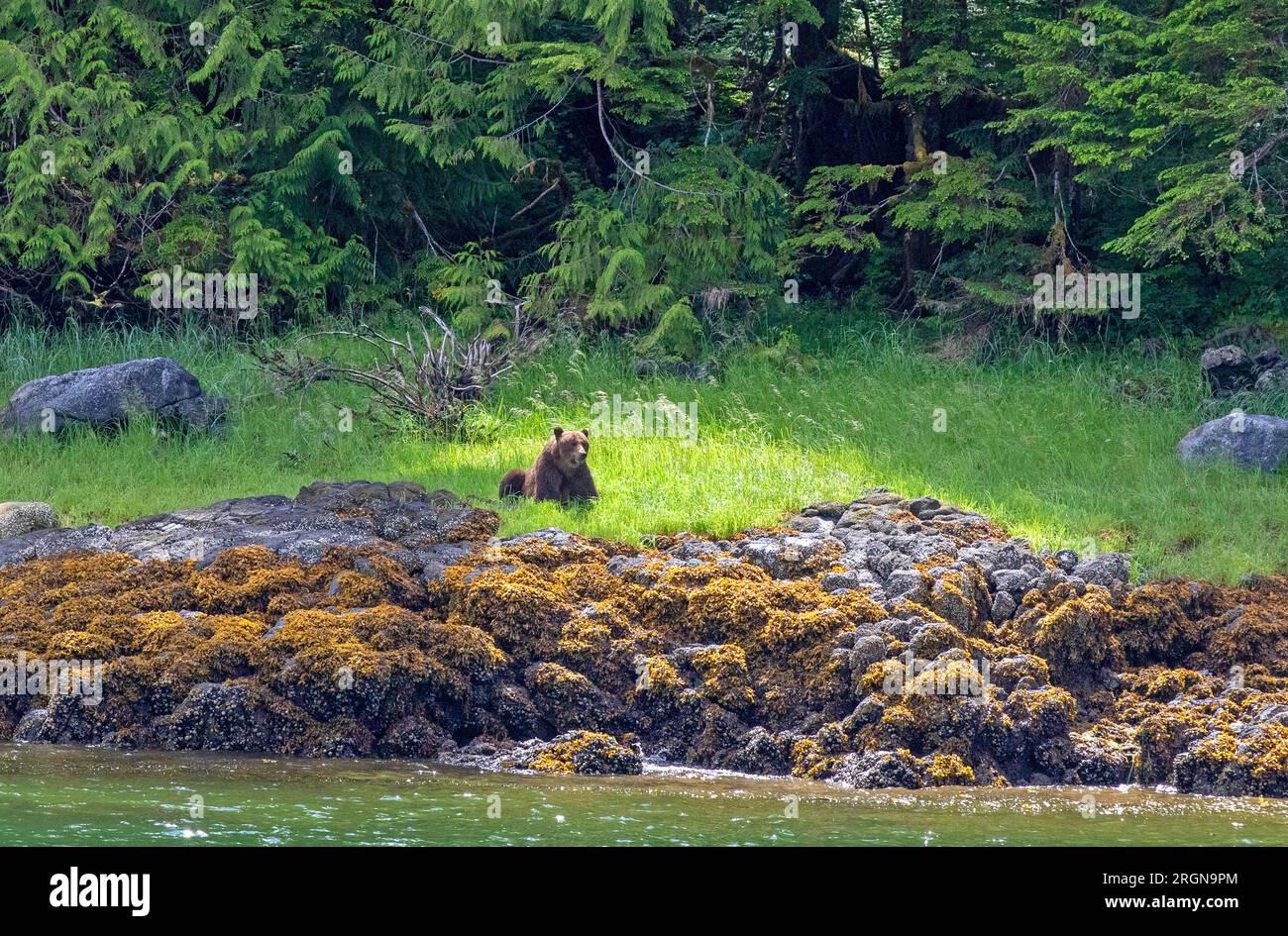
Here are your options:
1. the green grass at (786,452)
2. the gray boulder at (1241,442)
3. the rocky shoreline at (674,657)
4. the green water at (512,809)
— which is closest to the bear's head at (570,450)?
the green grass at (786,452)

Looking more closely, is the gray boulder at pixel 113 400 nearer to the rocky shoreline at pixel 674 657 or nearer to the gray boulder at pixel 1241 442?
the rocky shoreline at pixel 674 657

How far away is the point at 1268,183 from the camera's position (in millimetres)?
14594

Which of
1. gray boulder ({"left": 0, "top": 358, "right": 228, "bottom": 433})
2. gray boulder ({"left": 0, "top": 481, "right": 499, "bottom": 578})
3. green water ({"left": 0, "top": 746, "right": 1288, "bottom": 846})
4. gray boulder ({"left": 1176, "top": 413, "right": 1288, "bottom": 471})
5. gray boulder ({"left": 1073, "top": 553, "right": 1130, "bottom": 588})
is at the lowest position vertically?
green water ({"left": 0, "top": 746, "right": 1288, "bottom": 846})

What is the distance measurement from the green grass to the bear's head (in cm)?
34

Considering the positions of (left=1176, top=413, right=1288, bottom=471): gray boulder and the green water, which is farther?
(left=1176, top=413, right=1288, bottom=471): gray boulder

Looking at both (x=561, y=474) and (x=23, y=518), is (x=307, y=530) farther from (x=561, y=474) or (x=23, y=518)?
(x=23, y=518)

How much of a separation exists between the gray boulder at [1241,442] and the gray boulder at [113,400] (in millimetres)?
8557

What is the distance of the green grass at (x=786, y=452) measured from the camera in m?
11.5

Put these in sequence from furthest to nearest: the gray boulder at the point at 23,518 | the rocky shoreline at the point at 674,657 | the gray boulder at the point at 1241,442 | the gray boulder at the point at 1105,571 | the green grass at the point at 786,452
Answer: the gray boulder at the point at 1241,442 < the green grass at the point at 786,452 < the gray boulder at the point at 23,518 < the gray boulder at the point at 1105,571 < the rocky shoreline at the point at 674,657

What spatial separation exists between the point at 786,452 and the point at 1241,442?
12.2 ft

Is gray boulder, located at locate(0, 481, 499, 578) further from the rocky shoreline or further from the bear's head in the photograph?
the bear's head

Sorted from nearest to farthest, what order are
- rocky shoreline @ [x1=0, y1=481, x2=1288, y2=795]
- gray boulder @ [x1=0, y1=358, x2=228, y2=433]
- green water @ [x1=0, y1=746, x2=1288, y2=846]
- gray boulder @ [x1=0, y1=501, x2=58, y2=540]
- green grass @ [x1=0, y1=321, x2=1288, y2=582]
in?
green water @ [x1=0, y1=746, x2=1288, y2=846], rocky shoreline @ [x1=0, y1=481, x2=1288, y2=795], gray boulder @ [x1=0, y1=501, x2=58, y2=540], green grass @ [x1=0, y1=321, x2=1288, y2=582], gray boulder @ [x1=0, y1=358, x2=228, y2=433]

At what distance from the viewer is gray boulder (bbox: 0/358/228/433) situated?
45.6 ft

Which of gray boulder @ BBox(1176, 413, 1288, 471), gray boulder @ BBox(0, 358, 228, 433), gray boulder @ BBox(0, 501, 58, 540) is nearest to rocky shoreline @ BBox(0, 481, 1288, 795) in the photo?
gray boulder @ BBox(0, 501, 58, 540)
